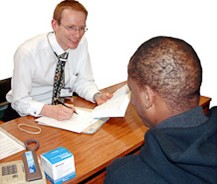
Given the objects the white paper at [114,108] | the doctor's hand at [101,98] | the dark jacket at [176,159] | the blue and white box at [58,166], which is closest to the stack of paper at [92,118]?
the white paper at [114,108]

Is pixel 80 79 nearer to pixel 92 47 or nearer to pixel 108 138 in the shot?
pixel 108 138

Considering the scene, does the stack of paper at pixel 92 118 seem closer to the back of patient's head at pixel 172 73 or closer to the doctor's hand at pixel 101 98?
the doctor's hand at pixel 101 98

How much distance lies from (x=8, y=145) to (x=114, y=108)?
602 millimetres

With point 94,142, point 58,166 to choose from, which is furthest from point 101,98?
point 58,166

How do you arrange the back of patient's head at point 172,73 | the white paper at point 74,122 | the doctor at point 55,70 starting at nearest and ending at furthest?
the back of patient's head at point 172,73, the white paper at point 74,122, the doctor at point 55,70

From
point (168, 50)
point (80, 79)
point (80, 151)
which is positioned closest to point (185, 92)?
point (168, 50)

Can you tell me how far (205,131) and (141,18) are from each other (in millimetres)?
2237

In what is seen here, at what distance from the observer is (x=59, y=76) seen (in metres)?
2.05

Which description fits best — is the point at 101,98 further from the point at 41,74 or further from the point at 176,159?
the point at 176,159

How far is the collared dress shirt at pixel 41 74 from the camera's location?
A: 1.86 meters

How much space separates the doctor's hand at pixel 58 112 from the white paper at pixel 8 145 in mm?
260

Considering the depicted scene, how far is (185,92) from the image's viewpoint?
0.95 m

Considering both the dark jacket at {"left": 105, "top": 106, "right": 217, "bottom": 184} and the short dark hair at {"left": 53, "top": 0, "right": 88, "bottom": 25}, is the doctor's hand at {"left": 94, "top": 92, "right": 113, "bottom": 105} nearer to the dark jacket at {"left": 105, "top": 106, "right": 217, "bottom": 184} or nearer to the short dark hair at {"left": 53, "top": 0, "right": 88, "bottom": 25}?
the short dark hair at {"left": 53, "top": 0, "right": 88, "bottom": 25}

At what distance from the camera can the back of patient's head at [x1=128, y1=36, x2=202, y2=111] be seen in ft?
3.10
